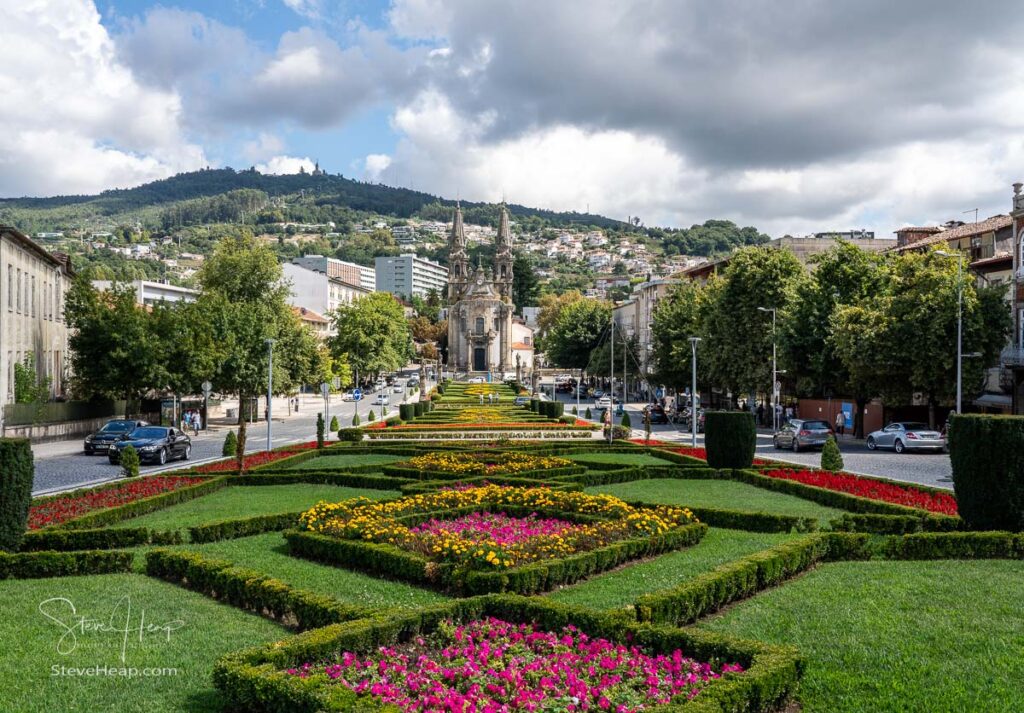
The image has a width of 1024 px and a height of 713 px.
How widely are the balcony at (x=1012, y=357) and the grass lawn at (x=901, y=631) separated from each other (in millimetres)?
30913

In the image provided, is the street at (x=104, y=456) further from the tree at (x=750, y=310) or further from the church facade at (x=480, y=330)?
the church facade at (x=480, y=330)

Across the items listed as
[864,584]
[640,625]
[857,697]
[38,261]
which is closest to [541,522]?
[864,584]

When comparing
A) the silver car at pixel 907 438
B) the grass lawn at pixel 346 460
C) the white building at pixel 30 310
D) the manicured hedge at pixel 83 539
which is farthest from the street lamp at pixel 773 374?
the manicured hedge at pixel 83 539

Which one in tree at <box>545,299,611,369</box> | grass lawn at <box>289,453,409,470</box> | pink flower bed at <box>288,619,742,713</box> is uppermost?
tree at <box>545,299,611,369</box>

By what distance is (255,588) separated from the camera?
10.7m

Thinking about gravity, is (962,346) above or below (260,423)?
above

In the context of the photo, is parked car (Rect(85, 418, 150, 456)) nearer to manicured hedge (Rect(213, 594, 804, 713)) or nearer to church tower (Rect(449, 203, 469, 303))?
manicured hedge (Rect(213, 594, 804, 713))

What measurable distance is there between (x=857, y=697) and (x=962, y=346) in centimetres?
3365

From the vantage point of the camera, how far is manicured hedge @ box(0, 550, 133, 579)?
41.2 feet

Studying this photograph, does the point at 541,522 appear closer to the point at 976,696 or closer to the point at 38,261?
the point at 976,696

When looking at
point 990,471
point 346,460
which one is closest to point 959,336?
point 990,471

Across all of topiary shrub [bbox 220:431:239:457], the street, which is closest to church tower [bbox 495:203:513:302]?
the street

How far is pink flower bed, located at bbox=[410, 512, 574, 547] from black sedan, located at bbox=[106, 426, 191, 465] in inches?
712

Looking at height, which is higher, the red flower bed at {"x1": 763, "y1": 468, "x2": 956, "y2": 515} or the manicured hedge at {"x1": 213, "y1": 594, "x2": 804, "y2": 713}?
the manicured hedge at {"x1": 213, "y1": 594, "x2": 804, "y2": 713}
